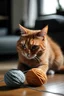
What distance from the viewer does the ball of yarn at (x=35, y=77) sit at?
1356 millimetres

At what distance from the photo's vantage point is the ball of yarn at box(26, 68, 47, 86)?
4.45ft

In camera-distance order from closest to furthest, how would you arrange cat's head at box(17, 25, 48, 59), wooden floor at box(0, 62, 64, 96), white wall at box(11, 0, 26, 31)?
wooden floor at box(0, 62, 64, 96), cat's head at box(17, 25, 48, 59), white wall at box(11, 0, 26, 31)

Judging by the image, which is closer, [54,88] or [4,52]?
[54,88]

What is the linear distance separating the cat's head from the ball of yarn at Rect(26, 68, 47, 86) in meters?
0.16

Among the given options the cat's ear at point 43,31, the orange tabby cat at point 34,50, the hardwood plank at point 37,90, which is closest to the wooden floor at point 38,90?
the hardwood plank at point 37,90

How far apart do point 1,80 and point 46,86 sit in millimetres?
322

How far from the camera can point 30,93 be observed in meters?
1.29

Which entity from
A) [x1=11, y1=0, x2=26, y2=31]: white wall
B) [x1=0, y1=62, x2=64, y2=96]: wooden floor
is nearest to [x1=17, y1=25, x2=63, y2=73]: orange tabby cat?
[x1=0, y1=62, x2=64, y2=96]: wooden floor

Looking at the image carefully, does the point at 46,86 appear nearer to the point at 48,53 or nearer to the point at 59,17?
the point at 48,53

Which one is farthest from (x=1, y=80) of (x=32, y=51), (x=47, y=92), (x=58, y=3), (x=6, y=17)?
(x=6, y=17)

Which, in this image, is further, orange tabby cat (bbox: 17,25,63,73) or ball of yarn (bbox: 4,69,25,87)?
orange tabby cat (bbox: 17,25,63,73)

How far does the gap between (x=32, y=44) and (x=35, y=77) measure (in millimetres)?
227

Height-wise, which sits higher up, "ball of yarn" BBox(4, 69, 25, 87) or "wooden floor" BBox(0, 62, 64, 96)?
"ball of yarn" BBox(4, 69, 25, 87)

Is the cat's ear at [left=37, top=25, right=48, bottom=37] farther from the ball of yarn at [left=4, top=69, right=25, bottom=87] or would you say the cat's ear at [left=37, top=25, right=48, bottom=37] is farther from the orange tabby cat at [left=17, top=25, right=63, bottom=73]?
the ball of yarn at [left=4, top=69, right=25, bottom=87]
